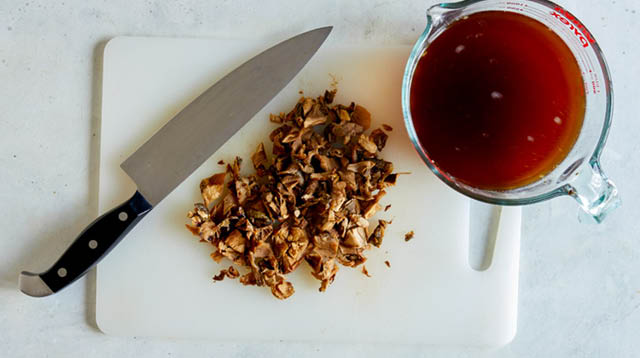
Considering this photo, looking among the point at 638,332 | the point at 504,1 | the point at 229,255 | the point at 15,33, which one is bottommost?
the point at 638,332

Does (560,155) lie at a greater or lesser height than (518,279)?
greater

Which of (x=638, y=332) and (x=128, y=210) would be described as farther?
(x=638, y=332)

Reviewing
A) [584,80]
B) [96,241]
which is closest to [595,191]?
[584,80]

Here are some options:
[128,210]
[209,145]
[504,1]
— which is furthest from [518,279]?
[128,210]

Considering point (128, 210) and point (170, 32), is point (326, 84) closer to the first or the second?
point (170, 32)

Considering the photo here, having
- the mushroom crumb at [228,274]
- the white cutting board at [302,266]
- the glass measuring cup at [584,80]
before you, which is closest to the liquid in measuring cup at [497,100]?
the glass measuring cup at [584,80]

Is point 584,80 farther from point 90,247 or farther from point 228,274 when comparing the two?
point 90,247

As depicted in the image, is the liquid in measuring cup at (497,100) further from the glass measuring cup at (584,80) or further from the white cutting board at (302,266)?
the white cutting board at (302,266)

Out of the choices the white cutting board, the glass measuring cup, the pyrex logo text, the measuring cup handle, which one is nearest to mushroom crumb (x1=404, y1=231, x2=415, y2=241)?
the white cutting board
